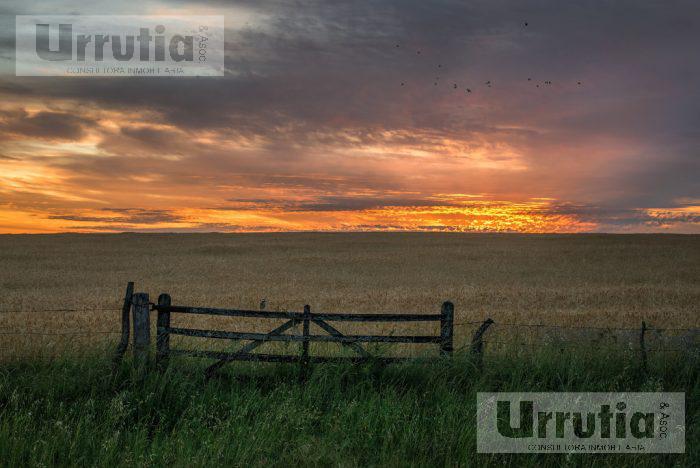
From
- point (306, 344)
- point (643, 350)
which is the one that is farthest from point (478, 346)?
point (643, 350)

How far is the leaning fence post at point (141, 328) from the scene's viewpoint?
905 cm

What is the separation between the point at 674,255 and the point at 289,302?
158ft

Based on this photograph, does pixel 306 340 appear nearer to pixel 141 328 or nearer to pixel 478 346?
pixel 141 328

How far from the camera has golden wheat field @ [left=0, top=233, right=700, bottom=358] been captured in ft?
65.1

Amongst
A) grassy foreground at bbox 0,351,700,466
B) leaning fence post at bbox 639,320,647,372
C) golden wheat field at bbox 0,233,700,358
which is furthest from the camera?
golden wheat field at bbox 0,233,700,358

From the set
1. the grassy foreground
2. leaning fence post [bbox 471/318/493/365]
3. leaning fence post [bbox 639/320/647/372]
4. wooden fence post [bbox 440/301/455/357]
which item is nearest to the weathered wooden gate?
wooden fence post [bbox 440/301/455/357]

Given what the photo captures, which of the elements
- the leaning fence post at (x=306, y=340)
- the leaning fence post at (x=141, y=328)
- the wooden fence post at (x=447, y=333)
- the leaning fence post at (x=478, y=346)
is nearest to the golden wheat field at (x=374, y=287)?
the leaning fence post at (x=141, y=328)

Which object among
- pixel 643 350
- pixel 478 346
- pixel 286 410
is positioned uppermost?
pixel 478 346

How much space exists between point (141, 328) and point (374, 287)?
83.0 ft

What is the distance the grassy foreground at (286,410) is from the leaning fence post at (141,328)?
50cm

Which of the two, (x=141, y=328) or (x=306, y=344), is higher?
(x=141, y=328)

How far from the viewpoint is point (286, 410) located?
701 centimetres

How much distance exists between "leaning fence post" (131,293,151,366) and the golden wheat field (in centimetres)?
126

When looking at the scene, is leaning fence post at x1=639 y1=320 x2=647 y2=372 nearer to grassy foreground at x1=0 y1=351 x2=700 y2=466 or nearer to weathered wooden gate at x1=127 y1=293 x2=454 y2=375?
grassy foreground at x1=0 y1=351 x2=700 y2=466
